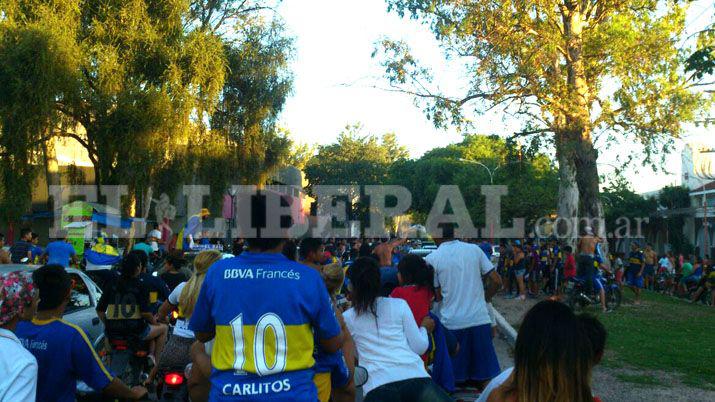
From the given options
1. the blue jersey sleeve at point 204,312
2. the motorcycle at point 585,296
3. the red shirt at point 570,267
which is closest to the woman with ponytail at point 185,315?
the blue jersey sleeve at point 204,312

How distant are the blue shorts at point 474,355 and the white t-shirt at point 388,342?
7.17ft

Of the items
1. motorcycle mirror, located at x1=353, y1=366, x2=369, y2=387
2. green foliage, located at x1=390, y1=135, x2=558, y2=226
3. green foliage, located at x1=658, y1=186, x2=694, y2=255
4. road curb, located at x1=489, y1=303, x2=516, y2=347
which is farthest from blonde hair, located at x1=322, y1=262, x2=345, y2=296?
green foliage, located at x1=658, y1=186, x2=694, y2=255

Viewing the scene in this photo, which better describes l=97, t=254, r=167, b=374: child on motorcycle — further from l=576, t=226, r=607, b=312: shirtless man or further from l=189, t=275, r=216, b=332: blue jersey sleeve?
l=576, t=226, r=607, b=312: shirtless man

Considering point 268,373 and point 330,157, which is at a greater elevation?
point 330,157

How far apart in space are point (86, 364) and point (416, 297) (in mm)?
2917

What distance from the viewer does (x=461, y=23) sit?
18281mm

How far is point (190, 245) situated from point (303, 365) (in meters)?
16.8

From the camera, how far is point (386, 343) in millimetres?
5098

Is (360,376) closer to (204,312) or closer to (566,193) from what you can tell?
(204,312)

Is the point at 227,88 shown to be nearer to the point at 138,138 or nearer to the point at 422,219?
the point at 138,138

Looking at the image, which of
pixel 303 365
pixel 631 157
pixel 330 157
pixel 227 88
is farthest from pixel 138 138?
pixel 330 157

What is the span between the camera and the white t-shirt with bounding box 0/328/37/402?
3117 millimetres

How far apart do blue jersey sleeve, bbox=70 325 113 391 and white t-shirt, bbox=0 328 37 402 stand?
2.92ft

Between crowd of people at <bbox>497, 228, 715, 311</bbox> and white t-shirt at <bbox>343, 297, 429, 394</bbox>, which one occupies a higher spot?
white t-shirt at <bbox>343, 297, 429, 394</bbox>
